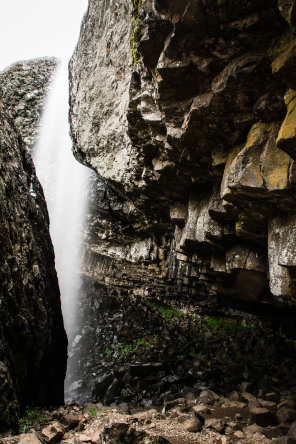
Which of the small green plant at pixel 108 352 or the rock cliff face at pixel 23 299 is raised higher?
the rock cliff face at pixel 23 299

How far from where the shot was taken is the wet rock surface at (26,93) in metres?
18.7

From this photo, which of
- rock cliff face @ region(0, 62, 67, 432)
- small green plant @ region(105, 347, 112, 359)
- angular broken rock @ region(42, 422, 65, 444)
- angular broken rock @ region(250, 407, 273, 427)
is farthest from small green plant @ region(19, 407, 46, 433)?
small green plant @ region(105, 347, 112, 359)

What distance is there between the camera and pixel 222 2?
2750mm

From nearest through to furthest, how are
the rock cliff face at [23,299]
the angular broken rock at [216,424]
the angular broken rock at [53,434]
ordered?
the angular broken rock at [53,434] < the angular broken rock at [216,424] < the rock cliff face at [23,299]

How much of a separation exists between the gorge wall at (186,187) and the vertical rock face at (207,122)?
0.02 meters

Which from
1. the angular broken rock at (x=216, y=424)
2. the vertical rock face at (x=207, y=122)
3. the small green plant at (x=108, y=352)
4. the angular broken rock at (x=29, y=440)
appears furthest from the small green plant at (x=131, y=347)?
the angular broken rock at (x=29, y=440)

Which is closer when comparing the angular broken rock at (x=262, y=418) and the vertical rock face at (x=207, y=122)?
the vertical rock face at (x=207, y=122)

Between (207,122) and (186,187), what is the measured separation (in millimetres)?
2789

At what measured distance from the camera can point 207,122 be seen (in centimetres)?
416

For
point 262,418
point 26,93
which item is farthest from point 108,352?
point 26,93

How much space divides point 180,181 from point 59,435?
5625mm

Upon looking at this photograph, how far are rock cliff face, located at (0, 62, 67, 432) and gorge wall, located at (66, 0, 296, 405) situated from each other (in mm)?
2366

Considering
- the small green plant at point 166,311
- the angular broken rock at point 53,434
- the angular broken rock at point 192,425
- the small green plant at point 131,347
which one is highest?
the angular broken rock at point 192,425

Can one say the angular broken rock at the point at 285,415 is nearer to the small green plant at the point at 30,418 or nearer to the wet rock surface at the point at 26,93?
the small green plant at the point at 30,418
